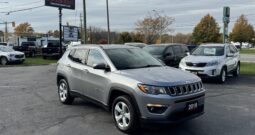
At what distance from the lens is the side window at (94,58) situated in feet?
21.3

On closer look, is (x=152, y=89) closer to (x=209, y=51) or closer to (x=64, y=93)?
(x=64, y=93)

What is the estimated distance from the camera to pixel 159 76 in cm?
541

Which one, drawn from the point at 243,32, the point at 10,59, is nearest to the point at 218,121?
the point at 10,59

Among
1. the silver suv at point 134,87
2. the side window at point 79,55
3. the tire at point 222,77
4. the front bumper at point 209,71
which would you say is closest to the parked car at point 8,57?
the front bumper at point 209,71

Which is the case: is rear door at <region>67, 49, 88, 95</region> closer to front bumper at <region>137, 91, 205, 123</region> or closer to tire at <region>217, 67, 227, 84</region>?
front bumper at <region>137, 91, 205, 123</region>

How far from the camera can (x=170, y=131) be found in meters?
5.66

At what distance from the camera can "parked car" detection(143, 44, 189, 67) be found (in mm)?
14109

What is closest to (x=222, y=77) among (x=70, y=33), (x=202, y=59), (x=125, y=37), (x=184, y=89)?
(x=202, y=59)

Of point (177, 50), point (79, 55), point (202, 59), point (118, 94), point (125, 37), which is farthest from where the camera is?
point (125, 37)

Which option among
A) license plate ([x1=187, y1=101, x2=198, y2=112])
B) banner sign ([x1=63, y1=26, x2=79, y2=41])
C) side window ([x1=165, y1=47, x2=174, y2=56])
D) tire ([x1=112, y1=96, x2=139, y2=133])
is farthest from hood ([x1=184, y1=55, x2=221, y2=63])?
banner sign ([x1=63, y1=26, x2=79, y2=41])

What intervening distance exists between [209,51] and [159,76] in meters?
8.48

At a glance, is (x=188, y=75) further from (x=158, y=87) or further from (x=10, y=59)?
(x=10, y=59)

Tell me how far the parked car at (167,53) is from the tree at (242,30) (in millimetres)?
57214

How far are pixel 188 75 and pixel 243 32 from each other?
66882mm
